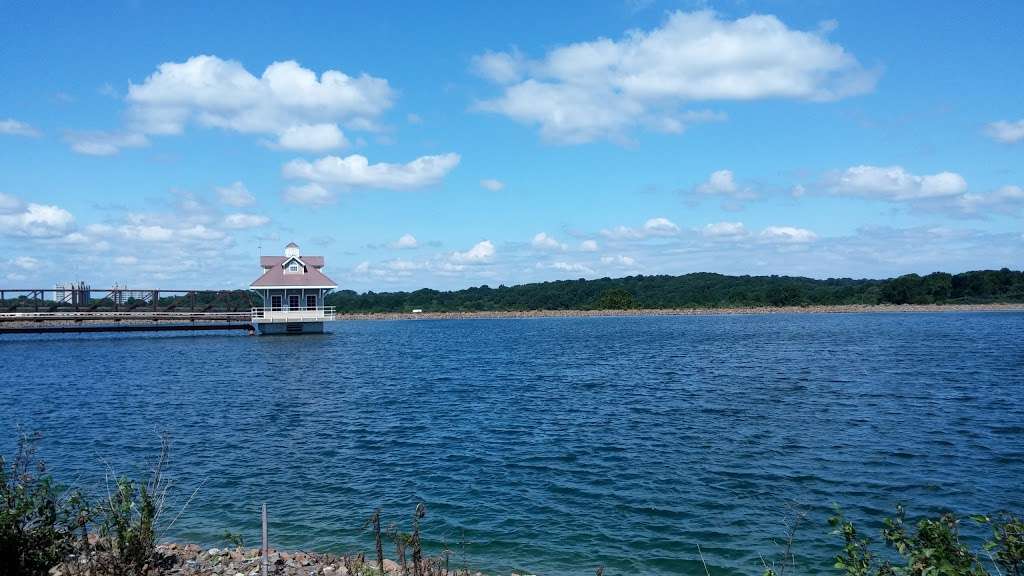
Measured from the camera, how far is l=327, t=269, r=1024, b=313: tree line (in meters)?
132

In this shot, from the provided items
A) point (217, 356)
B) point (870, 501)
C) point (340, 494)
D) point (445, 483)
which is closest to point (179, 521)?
point (340, 494)

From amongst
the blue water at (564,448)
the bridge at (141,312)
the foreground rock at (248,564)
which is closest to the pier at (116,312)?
the bridge at (141,312)

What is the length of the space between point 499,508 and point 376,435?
7.73 m

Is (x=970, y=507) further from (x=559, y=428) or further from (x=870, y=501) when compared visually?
(x=559, y=428)

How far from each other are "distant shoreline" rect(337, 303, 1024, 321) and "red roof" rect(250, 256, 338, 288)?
79107 millimetres

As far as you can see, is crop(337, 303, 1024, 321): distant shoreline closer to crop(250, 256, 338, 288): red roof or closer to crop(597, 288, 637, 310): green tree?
crop(597, 288, 637, 310): green tree

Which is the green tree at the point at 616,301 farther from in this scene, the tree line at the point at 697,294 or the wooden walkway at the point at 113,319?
the wooden walkway at the point at 113,319

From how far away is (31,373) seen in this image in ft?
124

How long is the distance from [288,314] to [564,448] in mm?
55374

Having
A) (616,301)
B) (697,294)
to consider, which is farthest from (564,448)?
(697,294)

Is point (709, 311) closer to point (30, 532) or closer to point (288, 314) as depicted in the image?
point (288, 314)

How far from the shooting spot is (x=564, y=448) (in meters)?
17.5

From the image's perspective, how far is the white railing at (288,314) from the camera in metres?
66.8

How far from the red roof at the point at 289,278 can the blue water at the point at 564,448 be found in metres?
29.8
